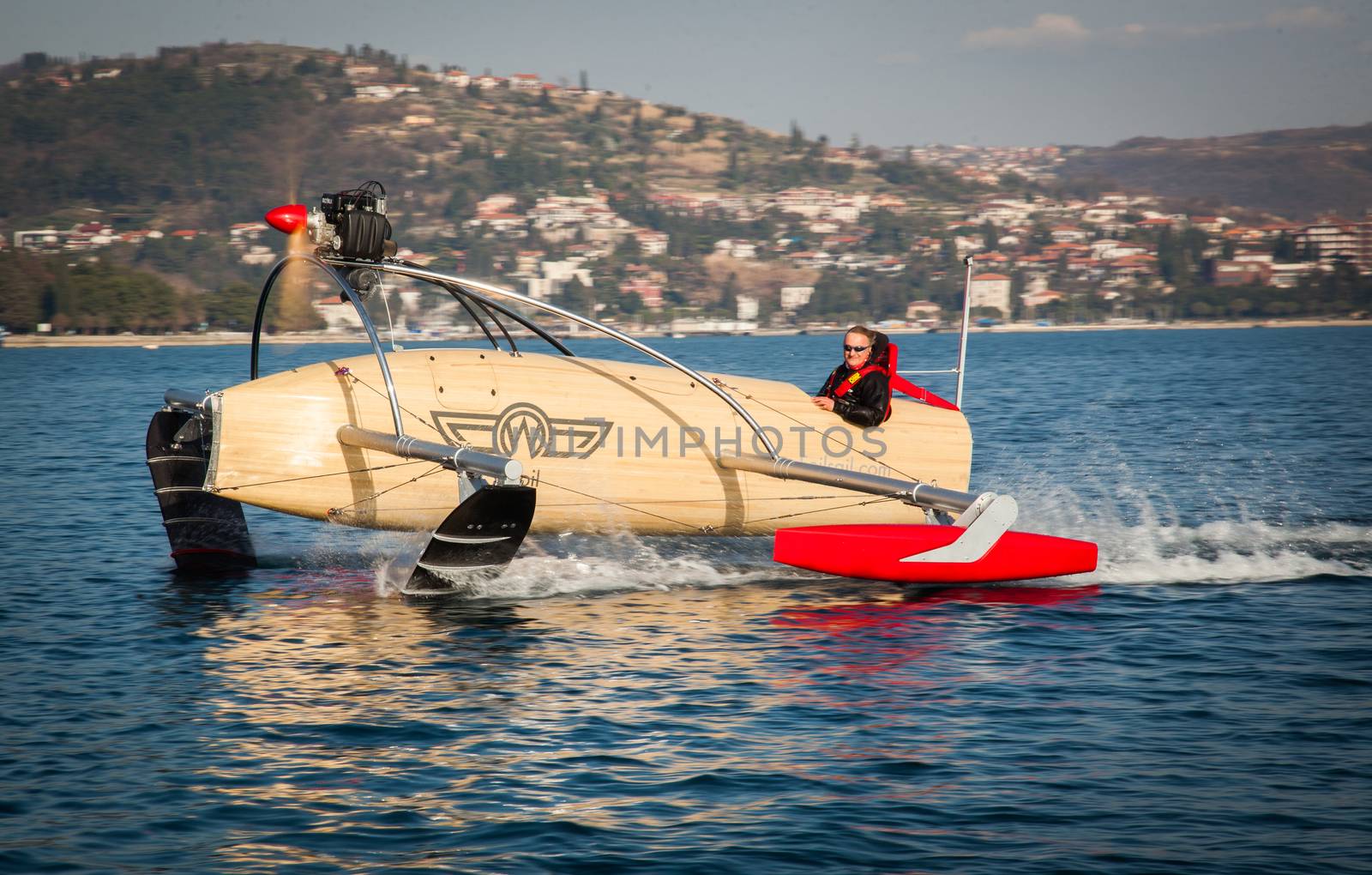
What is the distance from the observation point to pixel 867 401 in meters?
13.9

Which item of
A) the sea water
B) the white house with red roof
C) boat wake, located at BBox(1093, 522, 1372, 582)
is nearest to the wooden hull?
the sea water

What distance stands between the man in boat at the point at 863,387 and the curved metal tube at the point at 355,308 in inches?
182

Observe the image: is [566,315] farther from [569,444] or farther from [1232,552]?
[1232,552]

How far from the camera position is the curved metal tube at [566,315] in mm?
11727

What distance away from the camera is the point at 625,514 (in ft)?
44.3

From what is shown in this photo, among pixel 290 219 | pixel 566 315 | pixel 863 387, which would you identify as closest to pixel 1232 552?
pixel 863 387

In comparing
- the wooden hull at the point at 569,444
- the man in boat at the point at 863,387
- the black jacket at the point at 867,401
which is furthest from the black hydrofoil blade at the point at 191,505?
the black jacket at the point at 867,401

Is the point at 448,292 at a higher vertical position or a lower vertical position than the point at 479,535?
higher

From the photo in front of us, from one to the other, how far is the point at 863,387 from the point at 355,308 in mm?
5321

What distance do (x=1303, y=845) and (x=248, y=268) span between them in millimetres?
155236

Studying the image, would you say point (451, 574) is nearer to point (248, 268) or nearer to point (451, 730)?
point (451, 730)

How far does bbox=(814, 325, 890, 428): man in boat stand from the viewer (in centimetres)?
1386

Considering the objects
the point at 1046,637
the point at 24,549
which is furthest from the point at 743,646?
the point at 24,549

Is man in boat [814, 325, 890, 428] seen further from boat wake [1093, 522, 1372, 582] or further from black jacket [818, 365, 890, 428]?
boat wake [1093, 522, 1372, 582]
